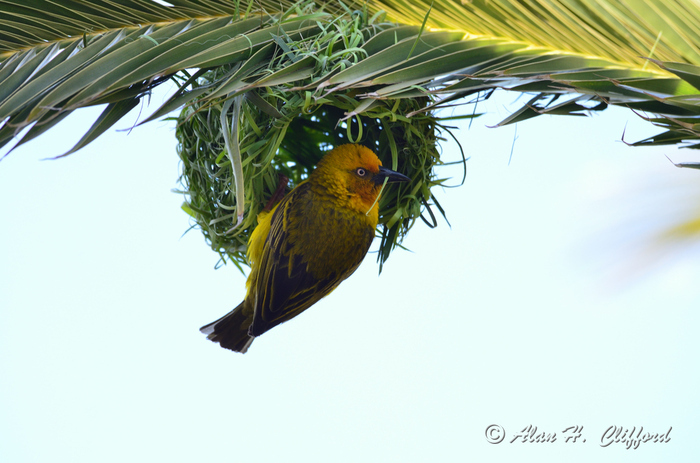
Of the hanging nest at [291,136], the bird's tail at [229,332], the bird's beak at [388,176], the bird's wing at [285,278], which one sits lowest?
the bird's tail at [229,332]

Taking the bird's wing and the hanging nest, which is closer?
the hanging nest

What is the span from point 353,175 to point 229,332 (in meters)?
0.39

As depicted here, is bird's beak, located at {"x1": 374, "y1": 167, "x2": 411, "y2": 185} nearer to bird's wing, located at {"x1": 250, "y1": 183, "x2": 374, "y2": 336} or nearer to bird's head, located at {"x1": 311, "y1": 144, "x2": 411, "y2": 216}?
bird's head, located at {"x1": 311, "y1": 144, "x2": 411, "y2": 216}

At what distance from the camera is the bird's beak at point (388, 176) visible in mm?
985

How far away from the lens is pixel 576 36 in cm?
87

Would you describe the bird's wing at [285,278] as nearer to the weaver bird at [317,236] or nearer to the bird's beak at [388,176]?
the weaver bird at [317,236]

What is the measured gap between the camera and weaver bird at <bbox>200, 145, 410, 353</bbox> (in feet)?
3.24

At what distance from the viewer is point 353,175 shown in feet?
3.34

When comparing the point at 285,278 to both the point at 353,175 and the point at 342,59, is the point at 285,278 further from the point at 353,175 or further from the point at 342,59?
the point at 342,59

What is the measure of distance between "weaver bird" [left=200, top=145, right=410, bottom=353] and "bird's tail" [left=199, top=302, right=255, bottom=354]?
0.10 m

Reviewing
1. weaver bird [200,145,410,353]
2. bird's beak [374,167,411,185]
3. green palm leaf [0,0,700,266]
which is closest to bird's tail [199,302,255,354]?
weaver bird [200,145,410,353]

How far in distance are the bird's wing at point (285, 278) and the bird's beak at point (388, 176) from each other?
12 centimetres

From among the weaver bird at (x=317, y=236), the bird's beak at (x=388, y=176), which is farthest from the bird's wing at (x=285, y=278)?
the bird's beak at (x=388, y=176)

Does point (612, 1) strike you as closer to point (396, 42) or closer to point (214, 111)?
point (396, 42)
